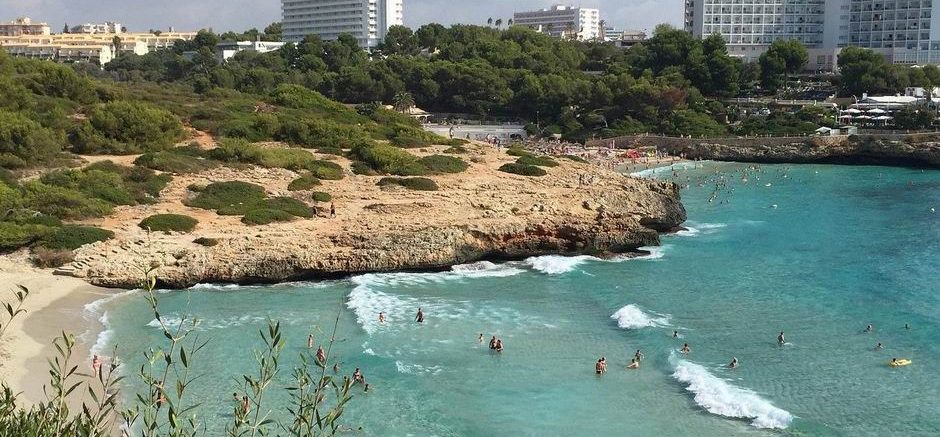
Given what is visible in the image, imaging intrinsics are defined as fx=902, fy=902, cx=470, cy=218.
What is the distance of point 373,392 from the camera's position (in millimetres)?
22531

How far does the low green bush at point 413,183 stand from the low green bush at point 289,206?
565cm

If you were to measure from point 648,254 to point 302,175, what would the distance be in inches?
694

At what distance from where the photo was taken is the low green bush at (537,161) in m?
52.0

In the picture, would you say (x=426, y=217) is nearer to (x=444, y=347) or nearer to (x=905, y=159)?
(x=444, y=347)

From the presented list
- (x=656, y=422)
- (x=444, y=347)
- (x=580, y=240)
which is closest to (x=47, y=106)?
(x=580, y=240)

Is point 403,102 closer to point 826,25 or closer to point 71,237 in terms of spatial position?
point 71,237

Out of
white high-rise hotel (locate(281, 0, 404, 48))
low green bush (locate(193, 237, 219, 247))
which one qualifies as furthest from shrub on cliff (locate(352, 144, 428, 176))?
white high-rise hotel (locate(281, 0, 404, 48))

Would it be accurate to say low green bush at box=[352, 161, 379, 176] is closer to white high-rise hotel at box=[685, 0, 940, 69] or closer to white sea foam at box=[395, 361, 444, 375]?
white sea foam at box=[395, 361, 444, 375]

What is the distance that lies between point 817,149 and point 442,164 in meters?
43.5

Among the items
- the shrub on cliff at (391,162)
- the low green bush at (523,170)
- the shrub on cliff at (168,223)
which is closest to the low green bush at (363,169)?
the shrub on cliff at (391,162)

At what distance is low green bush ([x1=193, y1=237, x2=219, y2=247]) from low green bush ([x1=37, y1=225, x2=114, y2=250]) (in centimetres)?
319

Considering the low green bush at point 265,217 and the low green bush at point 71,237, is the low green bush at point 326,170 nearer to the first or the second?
the low green bush at point 265,217

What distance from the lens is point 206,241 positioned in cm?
3341

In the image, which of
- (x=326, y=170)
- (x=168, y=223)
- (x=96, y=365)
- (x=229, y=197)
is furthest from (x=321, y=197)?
(x=96, y=365)
